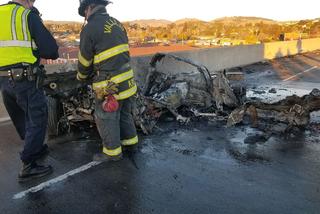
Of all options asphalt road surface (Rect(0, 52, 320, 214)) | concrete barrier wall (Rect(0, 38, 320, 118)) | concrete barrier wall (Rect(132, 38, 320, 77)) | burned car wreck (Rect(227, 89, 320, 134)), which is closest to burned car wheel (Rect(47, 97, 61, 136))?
asphalt road surface (Rect(0, 52, 320, 214))

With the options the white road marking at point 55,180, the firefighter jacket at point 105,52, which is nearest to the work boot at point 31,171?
the white road marking at point 55,180

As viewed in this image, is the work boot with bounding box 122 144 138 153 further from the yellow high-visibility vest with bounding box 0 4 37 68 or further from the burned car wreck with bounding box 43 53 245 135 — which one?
the yellow high-visibility vest with bounding box 0 4 37 68

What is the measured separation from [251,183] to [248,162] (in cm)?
66

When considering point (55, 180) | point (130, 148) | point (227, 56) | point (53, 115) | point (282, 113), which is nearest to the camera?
point (55, 180)

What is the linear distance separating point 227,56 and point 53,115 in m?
12.0

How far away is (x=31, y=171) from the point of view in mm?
3838

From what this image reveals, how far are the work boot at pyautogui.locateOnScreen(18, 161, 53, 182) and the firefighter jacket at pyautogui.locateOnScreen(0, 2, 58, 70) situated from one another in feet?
3.92

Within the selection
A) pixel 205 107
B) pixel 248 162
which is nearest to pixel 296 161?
pixel 248 162

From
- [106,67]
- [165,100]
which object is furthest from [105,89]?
[165,100]

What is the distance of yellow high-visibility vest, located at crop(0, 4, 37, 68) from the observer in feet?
11.4

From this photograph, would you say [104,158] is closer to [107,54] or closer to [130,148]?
[130,148]

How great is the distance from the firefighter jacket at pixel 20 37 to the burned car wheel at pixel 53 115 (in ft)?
5.17

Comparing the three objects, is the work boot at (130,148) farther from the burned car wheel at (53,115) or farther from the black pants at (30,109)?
the burned car wheel at (53,115)

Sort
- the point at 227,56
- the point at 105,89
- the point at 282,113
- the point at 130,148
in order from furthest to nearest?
the point at 227,56
the point at 282,113
the point at 130,148
the point at 105,89
